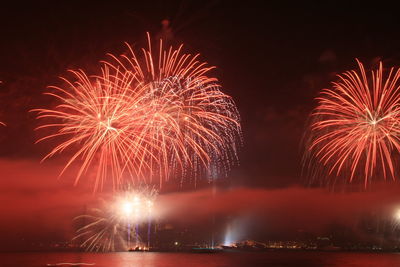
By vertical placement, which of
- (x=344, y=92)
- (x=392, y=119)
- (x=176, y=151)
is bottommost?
(x=176, y=151)

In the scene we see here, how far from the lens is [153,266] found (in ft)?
275

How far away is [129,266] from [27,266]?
18228mm

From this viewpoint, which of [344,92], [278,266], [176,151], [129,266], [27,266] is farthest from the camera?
[278,266]

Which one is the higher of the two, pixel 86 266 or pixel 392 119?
pixel 392 119

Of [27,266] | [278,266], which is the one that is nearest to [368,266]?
[278,266]

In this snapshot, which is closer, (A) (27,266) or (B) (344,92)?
(B) (344,92)

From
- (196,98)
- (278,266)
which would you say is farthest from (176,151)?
(278,266)

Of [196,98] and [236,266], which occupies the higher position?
[196,98]

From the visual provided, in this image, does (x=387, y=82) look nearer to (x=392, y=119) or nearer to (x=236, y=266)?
(x=392, y=119)

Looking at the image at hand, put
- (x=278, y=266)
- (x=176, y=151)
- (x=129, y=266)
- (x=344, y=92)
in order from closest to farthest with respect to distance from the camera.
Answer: (x=176, y=151)
(x=344, y=92)
(x=129, y=266)
(x=278, y=266)

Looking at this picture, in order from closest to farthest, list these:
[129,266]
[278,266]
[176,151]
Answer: [176,151], [129,266], [278,266]

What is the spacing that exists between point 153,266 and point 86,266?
1244 centimetres

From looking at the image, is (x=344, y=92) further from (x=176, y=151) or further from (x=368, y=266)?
(x=368, y=266)

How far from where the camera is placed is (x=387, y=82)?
96.0 feet
